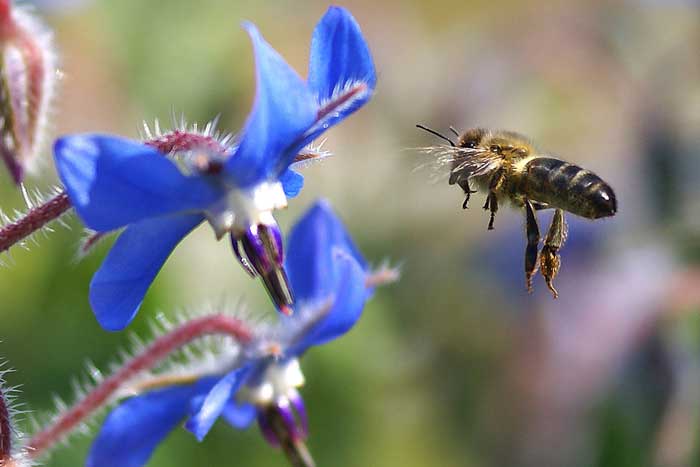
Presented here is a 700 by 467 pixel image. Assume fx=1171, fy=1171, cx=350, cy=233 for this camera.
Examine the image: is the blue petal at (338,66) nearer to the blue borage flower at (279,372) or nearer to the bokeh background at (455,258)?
the blue borage flower at (279,372)

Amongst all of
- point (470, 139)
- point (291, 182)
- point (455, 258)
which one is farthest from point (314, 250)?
point (455, 258)

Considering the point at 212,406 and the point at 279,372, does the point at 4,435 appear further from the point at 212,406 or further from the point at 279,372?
the point at 279,372

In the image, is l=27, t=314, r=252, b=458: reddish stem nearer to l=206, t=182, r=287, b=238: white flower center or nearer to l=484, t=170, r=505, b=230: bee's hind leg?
l=206, t=182, r=287, b=238: white flower center

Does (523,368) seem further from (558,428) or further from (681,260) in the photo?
(681,260)

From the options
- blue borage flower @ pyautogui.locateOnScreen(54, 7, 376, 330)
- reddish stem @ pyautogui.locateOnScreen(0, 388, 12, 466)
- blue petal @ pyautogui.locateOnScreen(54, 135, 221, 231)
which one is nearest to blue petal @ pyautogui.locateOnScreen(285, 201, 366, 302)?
blue borage flower @ pyautogui.locateOnScreen(54, 7, 376, 330)

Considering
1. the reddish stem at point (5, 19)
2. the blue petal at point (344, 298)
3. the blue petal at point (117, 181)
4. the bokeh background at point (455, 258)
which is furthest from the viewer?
the bokeh background at point (455, 258)

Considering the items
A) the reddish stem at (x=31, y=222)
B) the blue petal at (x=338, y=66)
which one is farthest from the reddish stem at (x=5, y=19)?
the blue petal at (x=338, y=66)
